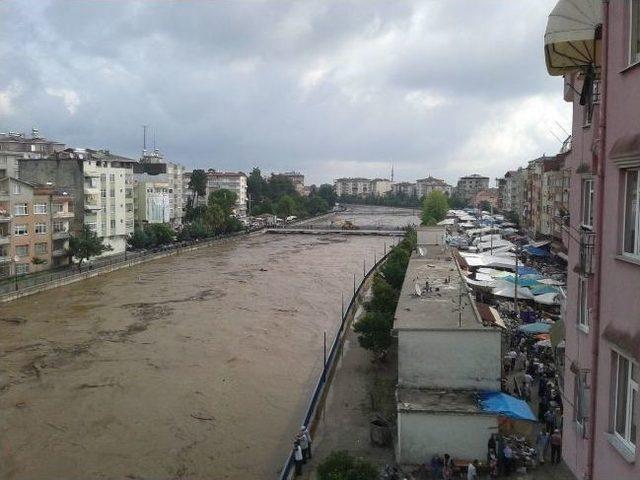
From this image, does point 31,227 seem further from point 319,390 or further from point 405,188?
point 405,188

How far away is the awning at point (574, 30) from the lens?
3504mm

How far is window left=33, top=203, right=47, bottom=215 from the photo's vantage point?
30812 mm

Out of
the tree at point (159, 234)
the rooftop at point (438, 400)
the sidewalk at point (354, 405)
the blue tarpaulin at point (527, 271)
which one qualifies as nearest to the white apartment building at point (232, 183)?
the tree at point (159, 234)

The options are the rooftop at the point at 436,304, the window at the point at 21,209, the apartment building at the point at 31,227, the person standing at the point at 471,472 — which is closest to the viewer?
the person standing at the point at 471,472

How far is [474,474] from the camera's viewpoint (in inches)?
350

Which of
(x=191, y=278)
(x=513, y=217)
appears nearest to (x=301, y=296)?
(x=191, y=278)

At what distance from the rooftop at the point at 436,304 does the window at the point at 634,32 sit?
8477 mm

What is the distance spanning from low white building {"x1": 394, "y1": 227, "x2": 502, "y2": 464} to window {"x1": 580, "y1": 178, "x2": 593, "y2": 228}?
5.62 metres

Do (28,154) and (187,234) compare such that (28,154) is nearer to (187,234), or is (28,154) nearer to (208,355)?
(187,234)

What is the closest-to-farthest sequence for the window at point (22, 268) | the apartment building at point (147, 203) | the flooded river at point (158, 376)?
the flooded river at point (158, 376), the window at point (22, 268), the apartment building at point (147, 203)

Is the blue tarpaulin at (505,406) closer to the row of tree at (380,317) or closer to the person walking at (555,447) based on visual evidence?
the person walking at (555,447)

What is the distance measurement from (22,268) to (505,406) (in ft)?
88.5

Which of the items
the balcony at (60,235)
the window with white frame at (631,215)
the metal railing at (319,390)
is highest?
the window with white frame at (631,215)

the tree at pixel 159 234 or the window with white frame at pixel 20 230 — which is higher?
the window with white frame at pixel 20 230
